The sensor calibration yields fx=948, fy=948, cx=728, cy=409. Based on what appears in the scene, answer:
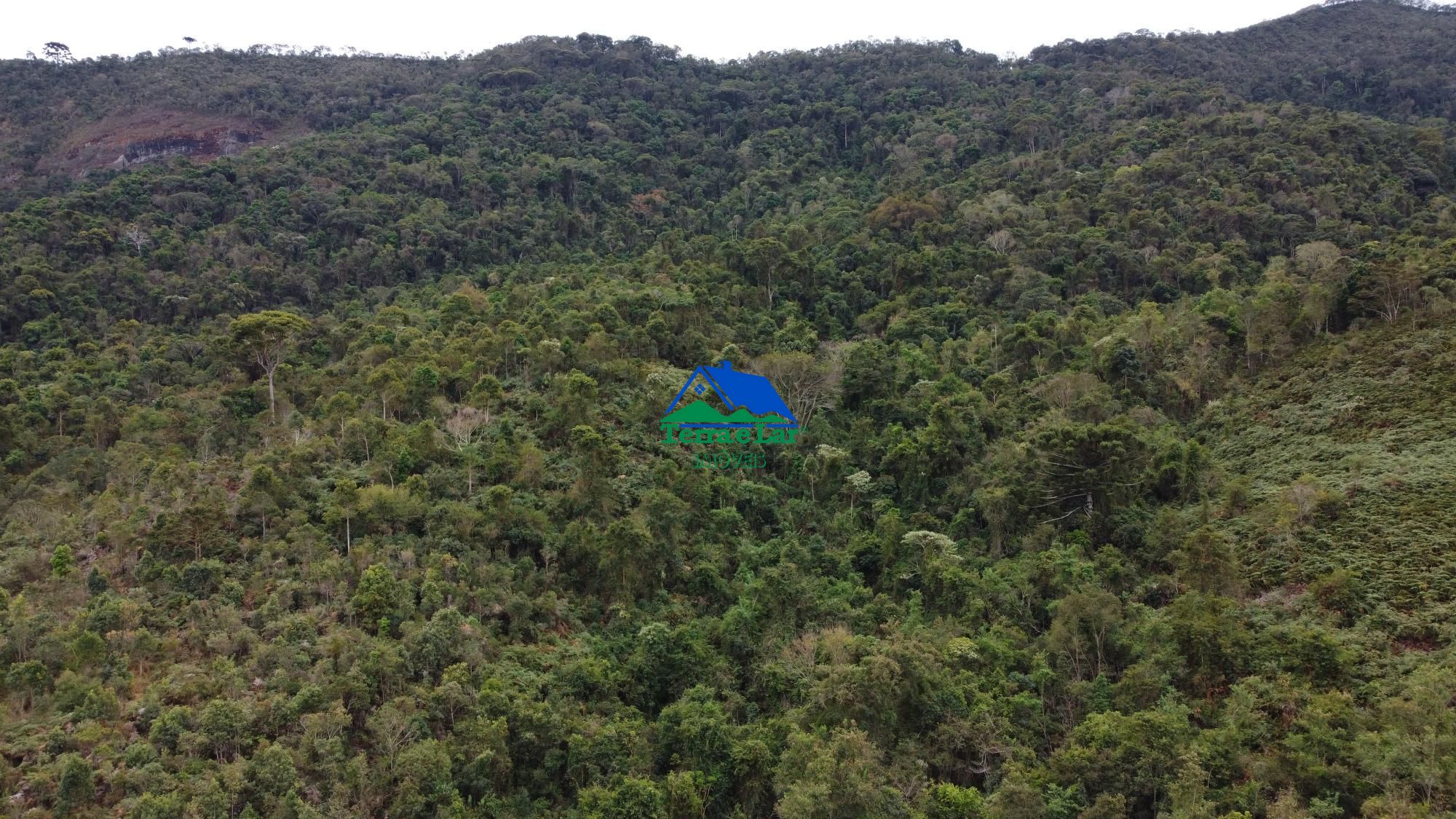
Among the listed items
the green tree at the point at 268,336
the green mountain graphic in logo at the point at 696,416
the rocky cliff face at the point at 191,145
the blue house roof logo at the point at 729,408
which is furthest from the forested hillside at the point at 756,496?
the rocky cliff face at the point at 191,145

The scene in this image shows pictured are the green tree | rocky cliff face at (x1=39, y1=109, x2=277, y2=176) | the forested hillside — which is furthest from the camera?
rocky cliff face at (x1=39, y1=109, x2=277, y2=176)

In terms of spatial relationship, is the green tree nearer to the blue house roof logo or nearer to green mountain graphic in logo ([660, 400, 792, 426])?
green mountain graphic in logo ([660, 400, 792, 426])

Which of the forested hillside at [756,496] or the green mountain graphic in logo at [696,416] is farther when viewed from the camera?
the green mountain graphic in logo at [696,416]

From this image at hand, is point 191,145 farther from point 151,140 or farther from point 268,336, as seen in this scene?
point 268,336

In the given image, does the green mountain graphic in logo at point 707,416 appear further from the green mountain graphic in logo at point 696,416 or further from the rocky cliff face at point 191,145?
the rocky cliff face at point 191,145

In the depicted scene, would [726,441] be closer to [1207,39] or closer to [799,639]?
[799,639]

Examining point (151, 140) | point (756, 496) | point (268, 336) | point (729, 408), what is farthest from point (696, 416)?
point (151, 140)

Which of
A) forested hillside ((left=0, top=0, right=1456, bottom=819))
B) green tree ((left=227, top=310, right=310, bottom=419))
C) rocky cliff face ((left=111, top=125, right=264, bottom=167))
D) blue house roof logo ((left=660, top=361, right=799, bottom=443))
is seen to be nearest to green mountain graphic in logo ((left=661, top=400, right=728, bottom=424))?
blue house roof logo ((left=660, top=361, right=799, bottom=443))

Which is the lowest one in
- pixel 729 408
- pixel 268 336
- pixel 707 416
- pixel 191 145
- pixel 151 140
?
pixel 707 416
